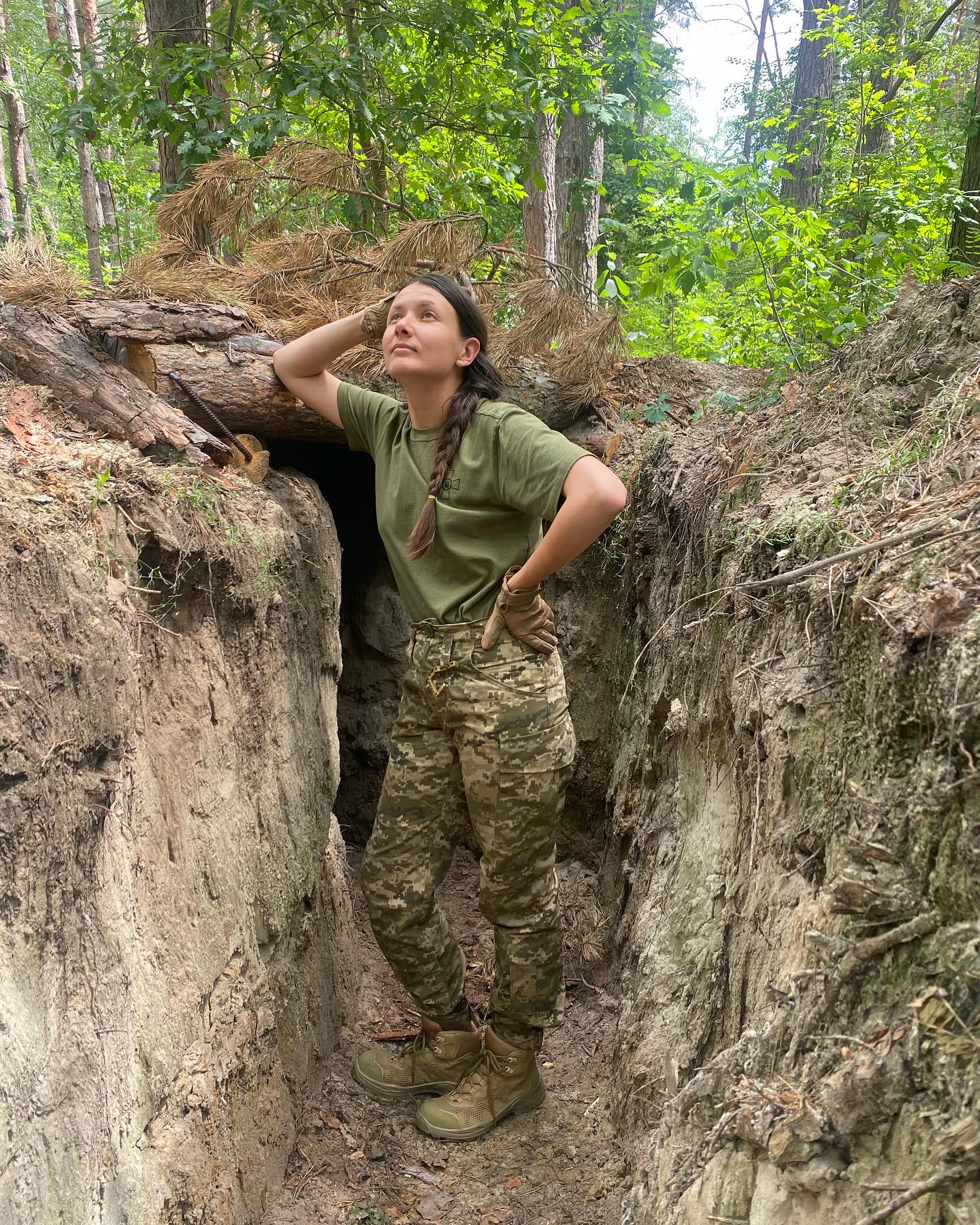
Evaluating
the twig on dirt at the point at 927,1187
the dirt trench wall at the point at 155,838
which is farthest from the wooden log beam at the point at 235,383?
the twig on dirt at the point at 927,1187

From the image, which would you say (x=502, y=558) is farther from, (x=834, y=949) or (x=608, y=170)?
(x=608, y=170)

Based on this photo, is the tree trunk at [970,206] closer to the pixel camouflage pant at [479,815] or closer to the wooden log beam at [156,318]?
the pixel camouflage pant at [479,815]

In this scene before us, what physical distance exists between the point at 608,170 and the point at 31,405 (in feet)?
37.2

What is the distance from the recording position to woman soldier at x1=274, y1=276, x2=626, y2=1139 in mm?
3070

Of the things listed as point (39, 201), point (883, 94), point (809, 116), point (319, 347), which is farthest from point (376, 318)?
point (39, 201)

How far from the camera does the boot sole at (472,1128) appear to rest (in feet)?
11.1

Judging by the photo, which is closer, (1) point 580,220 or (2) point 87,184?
(1) point 580,220

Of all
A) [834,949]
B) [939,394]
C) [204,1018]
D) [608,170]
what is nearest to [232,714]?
[204,1018]

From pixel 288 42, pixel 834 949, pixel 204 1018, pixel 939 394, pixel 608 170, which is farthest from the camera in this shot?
pixel 608 170

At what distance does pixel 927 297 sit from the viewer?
3514mm

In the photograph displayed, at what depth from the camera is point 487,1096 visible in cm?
345

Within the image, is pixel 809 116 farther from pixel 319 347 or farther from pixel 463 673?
pixel 463 673

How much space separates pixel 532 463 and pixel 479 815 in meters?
1.32

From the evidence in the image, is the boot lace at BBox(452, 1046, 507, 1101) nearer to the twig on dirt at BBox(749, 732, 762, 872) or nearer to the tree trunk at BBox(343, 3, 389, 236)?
the twig on dirt at BBox(749, 732, 762, 872)
